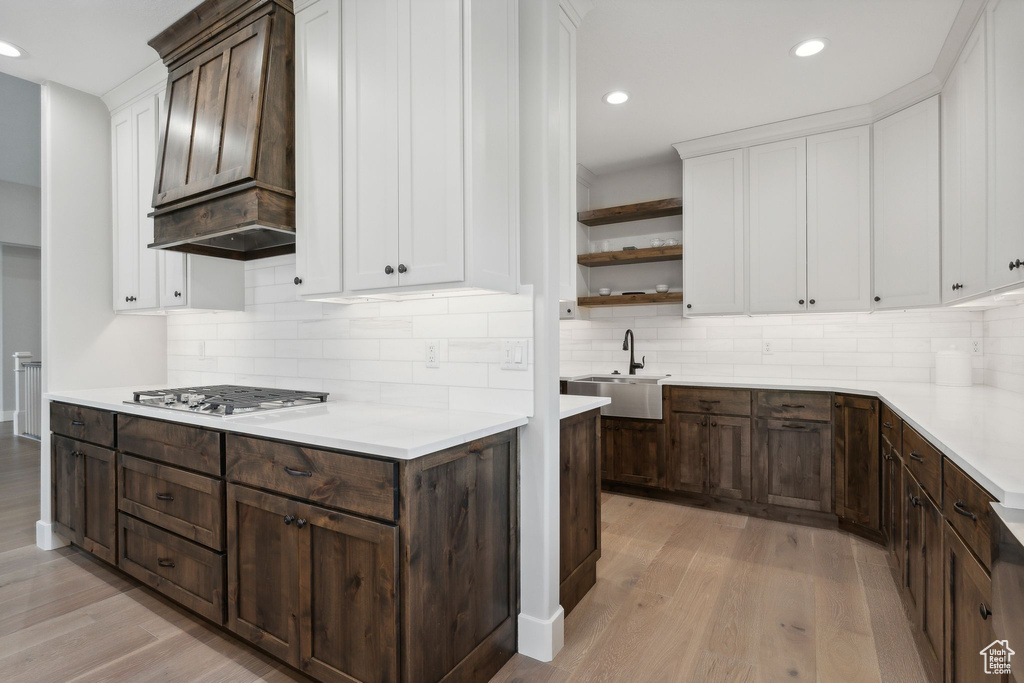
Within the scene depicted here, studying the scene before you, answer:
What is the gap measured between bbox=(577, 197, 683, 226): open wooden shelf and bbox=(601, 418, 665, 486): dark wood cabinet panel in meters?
1.70

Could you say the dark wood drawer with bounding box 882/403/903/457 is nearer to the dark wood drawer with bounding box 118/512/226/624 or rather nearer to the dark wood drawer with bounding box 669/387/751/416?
the dark wood drawer with bounding box 669/387/751/416

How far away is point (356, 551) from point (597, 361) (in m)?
3.32

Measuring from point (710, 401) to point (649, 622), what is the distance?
176 centimetres

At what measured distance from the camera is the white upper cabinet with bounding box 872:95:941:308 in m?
3.03

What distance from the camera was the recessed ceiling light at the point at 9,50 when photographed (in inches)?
101

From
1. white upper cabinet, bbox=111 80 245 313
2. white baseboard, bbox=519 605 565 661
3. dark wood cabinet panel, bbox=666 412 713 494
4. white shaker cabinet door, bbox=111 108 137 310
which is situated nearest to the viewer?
white baseboard, bbox=519 605 565 661

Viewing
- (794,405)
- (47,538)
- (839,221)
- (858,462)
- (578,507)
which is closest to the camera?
(578,507)

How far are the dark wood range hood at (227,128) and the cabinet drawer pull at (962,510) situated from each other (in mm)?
2488

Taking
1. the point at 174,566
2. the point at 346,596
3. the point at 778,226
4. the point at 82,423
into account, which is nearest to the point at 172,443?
the point at 174,566

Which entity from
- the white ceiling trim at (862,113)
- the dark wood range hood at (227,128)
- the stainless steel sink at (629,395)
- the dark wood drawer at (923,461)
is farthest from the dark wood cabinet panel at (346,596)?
the white ceiling trim at (862,113)

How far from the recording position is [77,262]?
3084 mm

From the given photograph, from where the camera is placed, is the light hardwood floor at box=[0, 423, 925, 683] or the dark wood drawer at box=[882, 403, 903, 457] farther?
the dark wood drawer at box=[882, 403, 903, 457]

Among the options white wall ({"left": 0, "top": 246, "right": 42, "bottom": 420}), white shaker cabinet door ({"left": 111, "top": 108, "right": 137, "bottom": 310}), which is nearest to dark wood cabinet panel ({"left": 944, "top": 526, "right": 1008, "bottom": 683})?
white shaker cabinet door ({"left": 111, "top": 108, "right": 137, "bottom": 310})

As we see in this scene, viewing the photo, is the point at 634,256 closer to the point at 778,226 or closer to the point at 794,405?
the point at 778,226
